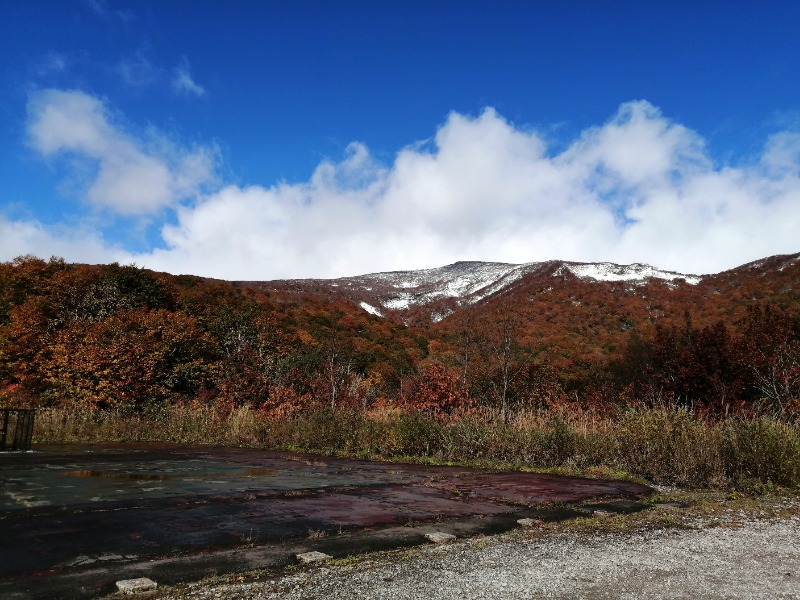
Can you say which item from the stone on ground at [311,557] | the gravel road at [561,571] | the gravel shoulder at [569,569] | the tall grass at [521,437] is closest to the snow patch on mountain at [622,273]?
the tall grass at [521,437]

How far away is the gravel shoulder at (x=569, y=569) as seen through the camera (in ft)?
9.92

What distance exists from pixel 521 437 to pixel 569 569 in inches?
276

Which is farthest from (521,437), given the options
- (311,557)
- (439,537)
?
(311,557)

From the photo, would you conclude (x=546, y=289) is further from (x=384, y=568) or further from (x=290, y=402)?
(x=384, y=568)

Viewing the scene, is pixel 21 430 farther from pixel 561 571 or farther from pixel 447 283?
pixel 447 283

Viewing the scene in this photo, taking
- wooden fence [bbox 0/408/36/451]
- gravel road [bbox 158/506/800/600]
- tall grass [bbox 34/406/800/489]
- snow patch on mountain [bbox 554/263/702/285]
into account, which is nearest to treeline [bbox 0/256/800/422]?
tall grass [bbox 34/406/800/489]

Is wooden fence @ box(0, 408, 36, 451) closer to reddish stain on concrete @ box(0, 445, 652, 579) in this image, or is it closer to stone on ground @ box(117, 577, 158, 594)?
reddish stain on concrete @ box(0, 445, 652, 579)

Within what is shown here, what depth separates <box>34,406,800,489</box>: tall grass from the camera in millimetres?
7812

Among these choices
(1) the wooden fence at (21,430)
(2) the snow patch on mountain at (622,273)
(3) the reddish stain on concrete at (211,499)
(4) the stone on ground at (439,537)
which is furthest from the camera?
(2) the snow patch on mountain at (622,273)

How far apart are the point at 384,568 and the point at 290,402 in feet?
47.4

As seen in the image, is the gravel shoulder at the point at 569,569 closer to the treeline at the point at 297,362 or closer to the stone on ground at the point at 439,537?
the stone on ground at the point at 439,537

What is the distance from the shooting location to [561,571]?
346 centimetres

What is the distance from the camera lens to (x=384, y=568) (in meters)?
3.45

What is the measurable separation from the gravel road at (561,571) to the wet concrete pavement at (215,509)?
0.44 meters
